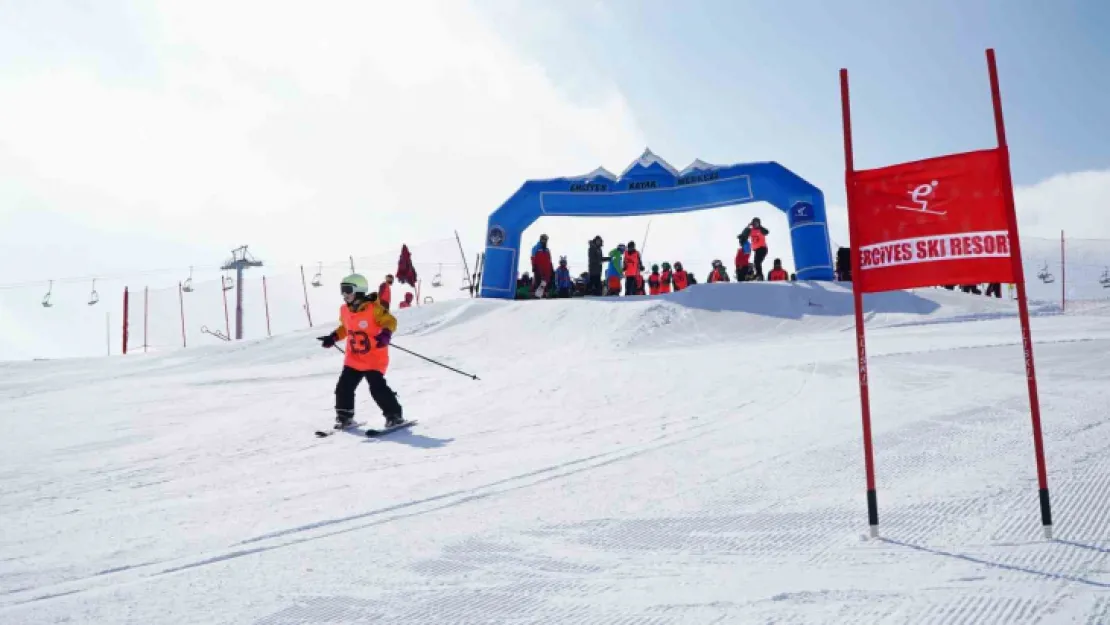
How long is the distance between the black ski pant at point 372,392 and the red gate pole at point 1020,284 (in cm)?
478

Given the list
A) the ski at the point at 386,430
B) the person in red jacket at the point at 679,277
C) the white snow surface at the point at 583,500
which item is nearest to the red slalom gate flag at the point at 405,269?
the person in red jacket at the point at 679,277

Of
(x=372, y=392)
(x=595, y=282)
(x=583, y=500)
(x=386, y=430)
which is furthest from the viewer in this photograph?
(x=595, y=282)

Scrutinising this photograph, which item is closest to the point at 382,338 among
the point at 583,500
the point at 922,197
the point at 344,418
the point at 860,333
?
the point at 344,418

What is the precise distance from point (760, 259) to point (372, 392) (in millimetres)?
12989

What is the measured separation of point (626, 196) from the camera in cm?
1848

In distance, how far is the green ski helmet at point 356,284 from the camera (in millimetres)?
6574

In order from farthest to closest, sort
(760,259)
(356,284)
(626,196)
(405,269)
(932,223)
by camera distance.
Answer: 1. (405,269)
2. (626,196)
3. (760,259)
4. (356,284)
5. (932,223)

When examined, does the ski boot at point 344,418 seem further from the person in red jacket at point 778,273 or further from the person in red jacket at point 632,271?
the person in red jacket at point 778,273

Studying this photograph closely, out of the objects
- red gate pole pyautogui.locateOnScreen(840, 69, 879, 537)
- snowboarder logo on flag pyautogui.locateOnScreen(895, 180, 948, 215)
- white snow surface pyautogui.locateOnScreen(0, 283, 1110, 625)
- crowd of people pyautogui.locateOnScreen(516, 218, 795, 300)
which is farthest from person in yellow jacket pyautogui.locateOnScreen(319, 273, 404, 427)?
crowd of people pyautogui.locateOnScreen(516, 218, 795, 300)

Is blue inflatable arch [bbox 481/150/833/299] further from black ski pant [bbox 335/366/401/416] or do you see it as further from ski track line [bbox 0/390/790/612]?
ski track line [bbox 0/390/790/612]

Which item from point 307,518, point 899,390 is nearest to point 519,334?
point 899,390

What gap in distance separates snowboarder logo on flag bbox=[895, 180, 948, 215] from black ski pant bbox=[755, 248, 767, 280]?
14.7 m

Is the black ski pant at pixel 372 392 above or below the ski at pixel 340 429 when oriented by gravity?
above

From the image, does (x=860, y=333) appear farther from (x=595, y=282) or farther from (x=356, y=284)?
(x=595, y=282)
